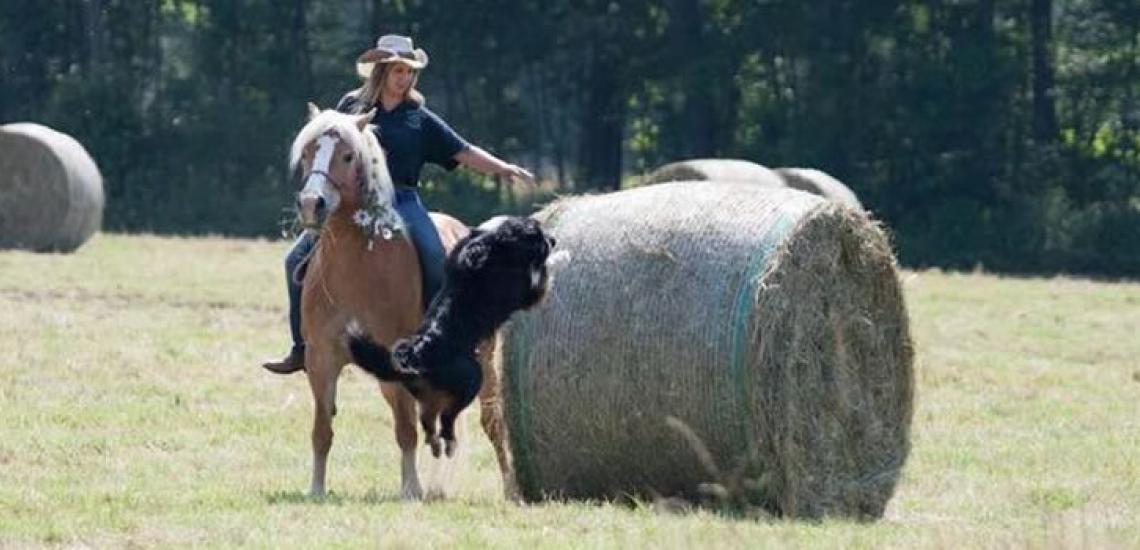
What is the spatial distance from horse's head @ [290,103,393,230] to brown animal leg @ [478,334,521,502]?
0.82m

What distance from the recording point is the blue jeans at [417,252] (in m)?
12.5

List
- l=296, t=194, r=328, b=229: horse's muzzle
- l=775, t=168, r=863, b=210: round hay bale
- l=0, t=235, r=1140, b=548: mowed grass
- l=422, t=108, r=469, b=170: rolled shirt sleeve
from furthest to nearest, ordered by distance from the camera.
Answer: l=775, t=168, r=863, b=210: round hay bale → l=422, t=108, r=469, b=170: rolled shirt sleeve → l=296, t=194, r=328, b=229: horse's muzzle → l=0, t=235, r=1140, b=548: mowed grass

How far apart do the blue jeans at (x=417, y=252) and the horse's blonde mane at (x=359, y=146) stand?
0.22 metres

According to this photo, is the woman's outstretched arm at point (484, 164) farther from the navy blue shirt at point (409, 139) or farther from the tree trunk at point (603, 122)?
the tree trunk at point (603, 122)

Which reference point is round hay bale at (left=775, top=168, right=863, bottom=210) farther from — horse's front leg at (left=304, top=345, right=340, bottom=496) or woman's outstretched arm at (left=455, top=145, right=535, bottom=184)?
horse's front leg at (left=304, top=345, right=340, bottom=496)

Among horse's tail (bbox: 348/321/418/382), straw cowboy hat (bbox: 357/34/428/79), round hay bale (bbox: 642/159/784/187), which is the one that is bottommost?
round hay bale (bbox: 642/159/784/187)

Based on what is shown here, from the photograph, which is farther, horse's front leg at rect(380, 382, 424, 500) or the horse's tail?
horse's front leg at rect(380, 382, 424, 500)

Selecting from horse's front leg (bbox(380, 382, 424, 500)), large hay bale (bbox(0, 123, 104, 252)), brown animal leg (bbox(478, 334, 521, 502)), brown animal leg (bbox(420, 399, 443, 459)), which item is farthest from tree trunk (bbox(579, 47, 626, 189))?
brown animal leg (bbox(420, 399, 443, 459))

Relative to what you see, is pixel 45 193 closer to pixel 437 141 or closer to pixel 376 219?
pixel 437 141

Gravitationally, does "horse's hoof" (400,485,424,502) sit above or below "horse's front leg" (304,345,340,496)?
below

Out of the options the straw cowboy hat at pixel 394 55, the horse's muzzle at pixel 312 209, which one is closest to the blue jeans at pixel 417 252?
the horse's muzzle at pixel 312 209

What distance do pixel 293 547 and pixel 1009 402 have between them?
26.0 ft

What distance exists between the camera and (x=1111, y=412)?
1655cm

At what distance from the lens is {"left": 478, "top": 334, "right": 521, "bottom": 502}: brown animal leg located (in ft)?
39.3
